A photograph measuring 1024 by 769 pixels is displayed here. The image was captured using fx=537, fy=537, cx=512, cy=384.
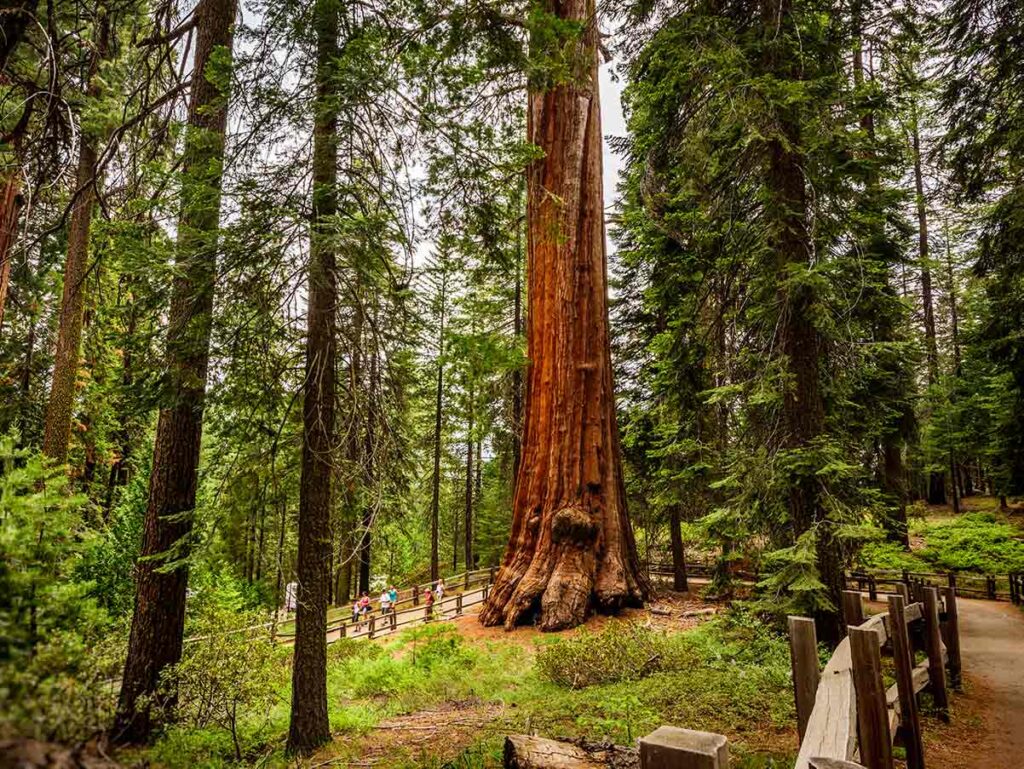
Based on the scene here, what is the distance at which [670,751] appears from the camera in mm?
1537

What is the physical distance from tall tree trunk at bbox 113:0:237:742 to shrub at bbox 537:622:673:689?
15.6 feet

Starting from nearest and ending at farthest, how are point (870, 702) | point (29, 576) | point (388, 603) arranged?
point (29, 576), point (870, 702), point (388, 603)

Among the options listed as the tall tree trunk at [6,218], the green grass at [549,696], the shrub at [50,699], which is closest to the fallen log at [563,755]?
the green grass at [549,696]

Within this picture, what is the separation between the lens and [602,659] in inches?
296

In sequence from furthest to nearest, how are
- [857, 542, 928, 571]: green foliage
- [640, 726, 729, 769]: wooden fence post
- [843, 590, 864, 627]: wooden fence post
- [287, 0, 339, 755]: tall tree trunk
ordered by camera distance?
[857, 542, 928, 571]: green foliage, [287, 0, 339, 755]: tall tree trunk, [843, 590, 864, 627]: wooden fence post, [640, 726, 729, 769]: wooden fence post

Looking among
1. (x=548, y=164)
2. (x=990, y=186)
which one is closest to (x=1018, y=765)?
(x=990, y=186)

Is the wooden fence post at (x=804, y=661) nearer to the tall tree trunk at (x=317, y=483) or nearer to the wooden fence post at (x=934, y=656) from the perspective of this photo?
the wooden fence post at (x=934, y=656)

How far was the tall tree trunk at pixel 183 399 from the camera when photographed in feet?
16.9

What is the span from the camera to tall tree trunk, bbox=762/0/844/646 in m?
7.19

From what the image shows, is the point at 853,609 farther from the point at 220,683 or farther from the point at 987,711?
the point at 220,683

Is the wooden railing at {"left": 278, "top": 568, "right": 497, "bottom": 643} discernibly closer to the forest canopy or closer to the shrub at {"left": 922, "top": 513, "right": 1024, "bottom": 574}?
the forest canopy

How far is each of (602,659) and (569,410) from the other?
4.94 metres

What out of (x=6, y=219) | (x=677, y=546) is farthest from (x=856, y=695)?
(x=677, y=546)

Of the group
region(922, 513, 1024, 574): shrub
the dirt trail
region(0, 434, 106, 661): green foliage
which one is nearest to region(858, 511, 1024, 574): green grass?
region(922, 513, 1024, 574): shrub
